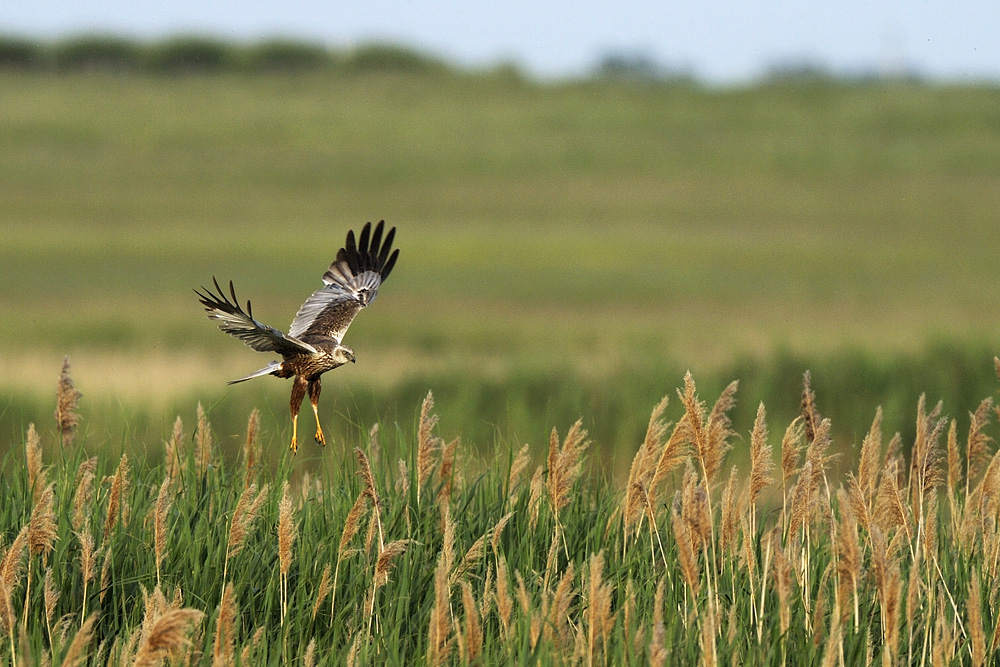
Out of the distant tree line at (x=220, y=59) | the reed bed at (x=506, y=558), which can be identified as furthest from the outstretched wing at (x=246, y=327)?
the distant tree line at (x=220, y=59)

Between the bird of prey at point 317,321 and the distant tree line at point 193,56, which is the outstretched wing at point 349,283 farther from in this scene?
the distant tree line at point 193,56

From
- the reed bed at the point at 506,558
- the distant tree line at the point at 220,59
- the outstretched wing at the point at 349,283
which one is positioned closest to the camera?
the reed bed at the point at 506,558

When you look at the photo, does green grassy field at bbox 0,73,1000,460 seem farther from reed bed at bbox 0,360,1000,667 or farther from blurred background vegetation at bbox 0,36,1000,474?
reed bed at bbox 0,360,1000,667

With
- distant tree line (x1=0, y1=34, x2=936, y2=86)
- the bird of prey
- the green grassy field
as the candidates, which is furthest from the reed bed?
distant tree line (x1=0, y1=34, x2=936, y2=86)

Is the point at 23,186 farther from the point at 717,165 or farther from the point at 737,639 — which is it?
the point at 737,639

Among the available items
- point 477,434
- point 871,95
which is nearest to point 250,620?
point 477,434

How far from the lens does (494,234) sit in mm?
32938

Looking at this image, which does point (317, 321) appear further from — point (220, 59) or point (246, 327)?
point (220, 59)

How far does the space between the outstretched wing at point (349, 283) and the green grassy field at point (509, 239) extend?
492mm

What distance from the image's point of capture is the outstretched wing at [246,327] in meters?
2.96

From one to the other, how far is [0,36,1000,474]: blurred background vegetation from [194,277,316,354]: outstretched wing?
36.4 inches

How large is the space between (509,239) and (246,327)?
94.3 feet

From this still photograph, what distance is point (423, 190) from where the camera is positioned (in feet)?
125

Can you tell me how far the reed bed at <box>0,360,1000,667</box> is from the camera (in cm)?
292
